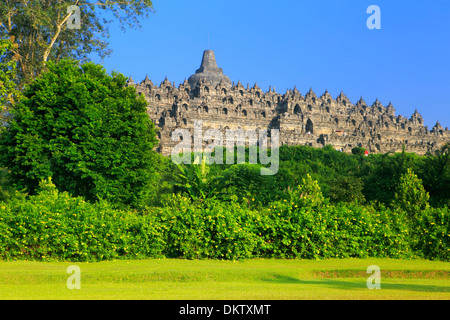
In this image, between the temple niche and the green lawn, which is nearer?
the green lawn

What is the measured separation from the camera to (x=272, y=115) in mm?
94688

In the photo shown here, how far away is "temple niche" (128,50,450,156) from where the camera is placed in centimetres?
8288

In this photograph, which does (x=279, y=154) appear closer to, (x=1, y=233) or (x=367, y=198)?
(x=367, y=198)

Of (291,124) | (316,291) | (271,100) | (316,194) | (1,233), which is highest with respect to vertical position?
(271,100)
